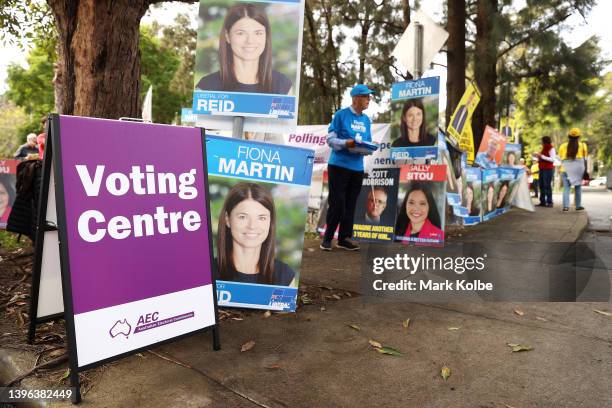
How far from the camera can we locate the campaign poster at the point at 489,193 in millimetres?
9125

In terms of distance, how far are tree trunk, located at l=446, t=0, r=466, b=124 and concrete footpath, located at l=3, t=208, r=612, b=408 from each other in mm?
6981

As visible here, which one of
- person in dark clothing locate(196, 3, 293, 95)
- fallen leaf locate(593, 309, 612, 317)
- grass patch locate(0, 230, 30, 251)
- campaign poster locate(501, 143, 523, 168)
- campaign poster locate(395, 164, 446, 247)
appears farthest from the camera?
campaign poster locate(501, 143, 523, 168)

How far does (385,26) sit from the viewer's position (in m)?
15.5

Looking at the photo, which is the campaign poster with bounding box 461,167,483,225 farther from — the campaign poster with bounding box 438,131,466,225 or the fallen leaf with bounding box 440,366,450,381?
the fallen leaf with bounding box 440,366,450,381

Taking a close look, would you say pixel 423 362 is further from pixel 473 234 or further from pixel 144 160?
pixel 473 234

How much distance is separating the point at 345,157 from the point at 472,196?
3.90 meters

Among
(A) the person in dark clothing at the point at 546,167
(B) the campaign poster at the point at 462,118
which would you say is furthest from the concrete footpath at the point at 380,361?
(A) the person in dark clothing at the point at 546,167

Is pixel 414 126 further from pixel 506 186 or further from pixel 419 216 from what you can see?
pixel 506 186

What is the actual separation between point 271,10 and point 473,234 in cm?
505

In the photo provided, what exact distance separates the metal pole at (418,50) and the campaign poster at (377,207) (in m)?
1.40

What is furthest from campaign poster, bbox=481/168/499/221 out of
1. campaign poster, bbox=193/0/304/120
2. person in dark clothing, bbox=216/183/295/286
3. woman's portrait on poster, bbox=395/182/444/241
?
person in dark clothing, bbox=216/183/295/286

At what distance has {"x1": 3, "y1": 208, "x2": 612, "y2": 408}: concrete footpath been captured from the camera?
2.31 meters

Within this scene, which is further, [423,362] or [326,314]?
[326,314]

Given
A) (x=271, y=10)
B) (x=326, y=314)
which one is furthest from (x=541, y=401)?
(x=271, y=10)
